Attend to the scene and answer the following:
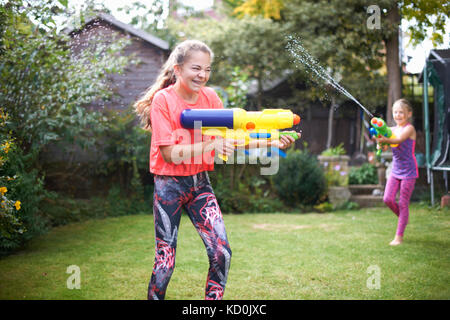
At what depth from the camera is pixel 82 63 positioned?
616cm

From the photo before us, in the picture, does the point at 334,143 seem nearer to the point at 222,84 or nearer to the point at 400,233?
the point at 222,84

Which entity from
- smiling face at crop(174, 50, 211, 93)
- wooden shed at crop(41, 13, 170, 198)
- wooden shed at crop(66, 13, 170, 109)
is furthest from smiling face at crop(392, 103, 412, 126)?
wooden shed at crop(66, 13, 170, 109)

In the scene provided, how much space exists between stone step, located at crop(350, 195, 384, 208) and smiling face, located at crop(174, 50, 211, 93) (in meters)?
6.42

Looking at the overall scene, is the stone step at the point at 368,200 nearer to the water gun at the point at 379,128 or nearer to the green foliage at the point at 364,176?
the green foliage at the point at 364,176

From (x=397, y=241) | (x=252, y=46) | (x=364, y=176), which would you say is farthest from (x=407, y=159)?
(x=252, y=46)

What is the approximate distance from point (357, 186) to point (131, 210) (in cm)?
432

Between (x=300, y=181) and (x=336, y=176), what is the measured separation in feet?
3.03

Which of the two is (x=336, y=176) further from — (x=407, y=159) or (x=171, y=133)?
(x=171, y=133)

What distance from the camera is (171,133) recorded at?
2363 millimetres

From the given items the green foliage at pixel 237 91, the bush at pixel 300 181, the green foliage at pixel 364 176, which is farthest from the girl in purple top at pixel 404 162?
the green foliage at pixel 237 91

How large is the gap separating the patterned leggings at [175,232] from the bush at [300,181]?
18.3ft

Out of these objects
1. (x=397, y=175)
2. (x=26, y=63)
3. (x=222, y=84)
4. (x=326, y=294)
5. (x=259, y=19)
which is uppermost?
(x=259, y=19)

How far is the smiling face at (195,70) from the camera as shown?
240cm
